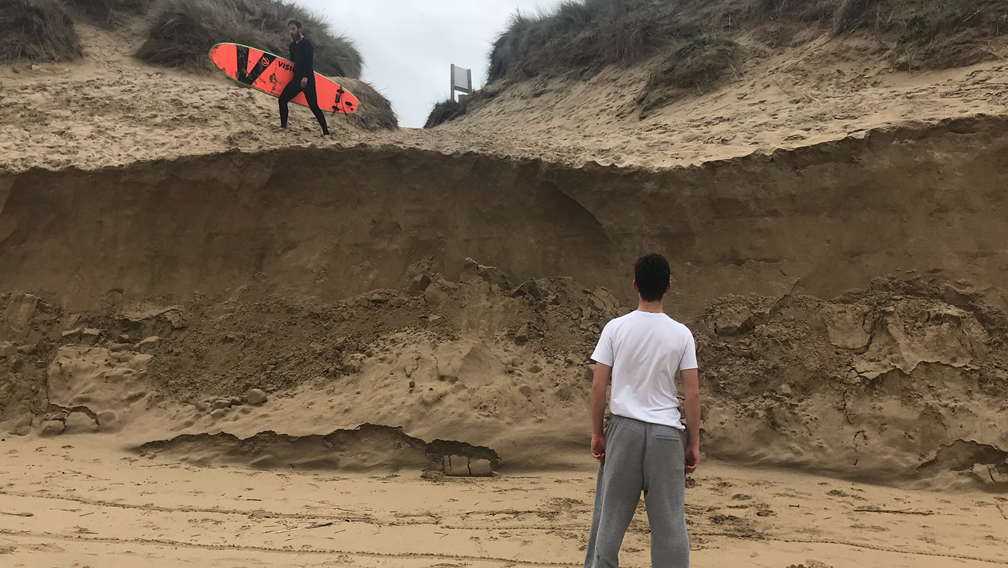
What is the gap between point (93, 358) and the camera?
4.97m

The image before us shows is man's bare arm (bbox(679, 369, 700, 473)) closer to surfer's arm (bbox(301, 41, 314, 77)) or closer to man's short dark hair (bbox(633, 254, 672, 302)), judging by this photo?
man's short dark hair (bbox(633, 254, 672, 302))

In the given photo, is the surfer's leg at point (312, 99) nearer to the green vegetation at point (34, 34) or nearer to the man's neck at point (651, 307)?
the green vegetation at point (34, 34)

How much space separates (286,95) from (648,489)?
5.43m

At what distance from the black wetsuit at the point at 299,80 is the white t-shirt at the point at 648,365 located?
15.6 feet

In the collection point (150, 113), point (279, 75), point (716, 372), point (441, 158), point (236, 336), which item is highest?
point (279, 75)

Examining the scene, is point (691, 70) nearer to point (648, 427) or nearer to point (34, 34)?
point (648, 427)

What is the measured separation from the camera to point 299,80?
613 cm

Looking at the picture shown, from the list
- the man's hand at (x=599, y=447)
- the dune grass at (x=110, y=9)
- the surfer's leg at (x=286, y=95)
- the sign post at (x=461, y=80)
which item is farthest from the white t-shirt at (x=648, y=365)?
the sign post at (x=461, y=80)

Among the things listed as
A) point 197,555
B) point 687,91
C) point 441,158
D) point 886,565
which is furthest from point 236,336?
point 687,91

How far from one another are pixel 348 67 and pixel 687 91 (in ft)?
19.0

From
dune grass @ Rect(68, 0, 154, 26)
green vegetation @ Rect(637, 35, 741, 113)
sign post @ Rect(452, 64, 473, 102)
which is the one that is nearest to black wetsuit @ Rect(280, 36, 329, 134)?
green vegetation @ Rect(637, 35, 741, 113)

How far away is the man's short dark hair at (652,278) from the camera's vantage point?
2.20 meters

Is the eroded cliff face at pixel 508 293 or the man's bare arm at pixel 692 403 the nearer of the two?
the man's bare arm at pixel 692 403

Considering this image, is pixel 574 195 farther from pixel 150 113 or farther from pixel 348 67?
pixel 348 67
